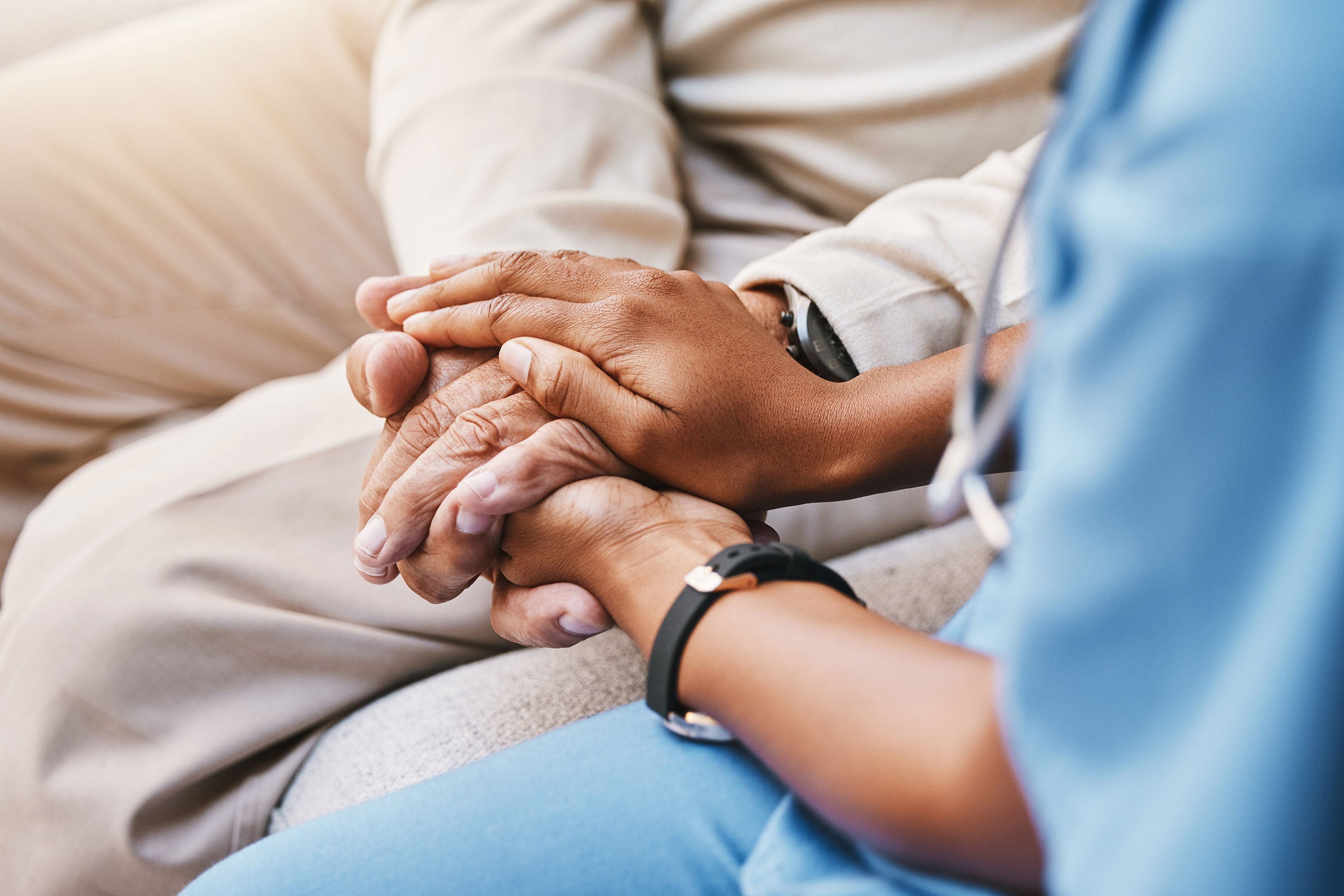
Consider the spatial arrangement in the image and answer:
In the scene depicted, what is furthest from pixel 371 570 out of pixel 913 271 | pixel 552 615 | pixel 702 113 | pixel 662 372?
pixel 702 113

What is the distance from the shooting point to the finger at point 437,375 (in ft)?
2.07

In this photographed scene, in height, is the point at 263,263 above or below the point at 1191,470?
below

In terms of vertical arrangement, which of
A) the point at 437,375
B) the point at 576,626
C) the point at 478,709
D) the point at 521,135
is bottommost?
the point at 478,709

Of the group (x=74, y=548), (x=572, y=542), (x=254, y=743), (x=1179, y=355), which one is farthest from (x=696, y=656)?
(x=74, y=548)

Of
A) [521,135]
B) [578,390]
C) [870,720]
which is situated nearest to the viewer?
[870,720]

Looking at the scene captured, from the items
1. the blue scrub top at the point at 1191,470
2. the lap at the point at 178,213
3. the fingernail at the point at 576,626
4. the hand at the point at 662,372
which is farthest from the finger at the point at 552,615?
the lap at the point at 178,213

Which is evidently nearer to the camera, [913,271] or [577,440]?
[577,440]

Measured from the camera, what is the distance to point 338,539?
718mm

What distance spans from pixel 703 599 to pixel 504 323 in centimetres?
26

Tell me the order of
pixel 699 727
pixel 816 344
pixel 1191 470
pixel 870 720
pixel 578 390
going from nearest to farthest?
pixel 1191 470 < pixel 870 720 < pixel 699 727 < pixel 578 390 < pixel 816 344

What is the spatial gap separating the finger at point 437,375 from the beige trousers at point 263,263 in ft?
0.42

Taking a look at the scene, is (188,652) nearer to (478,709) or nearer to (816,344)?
(478,709)

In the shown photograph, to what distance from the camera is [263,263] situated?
1.12m

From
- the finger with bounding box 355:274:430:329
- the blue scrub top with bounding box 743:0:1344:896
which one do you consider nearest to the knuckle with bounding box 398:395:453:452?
the finger with bounding box 355:274:430:329
